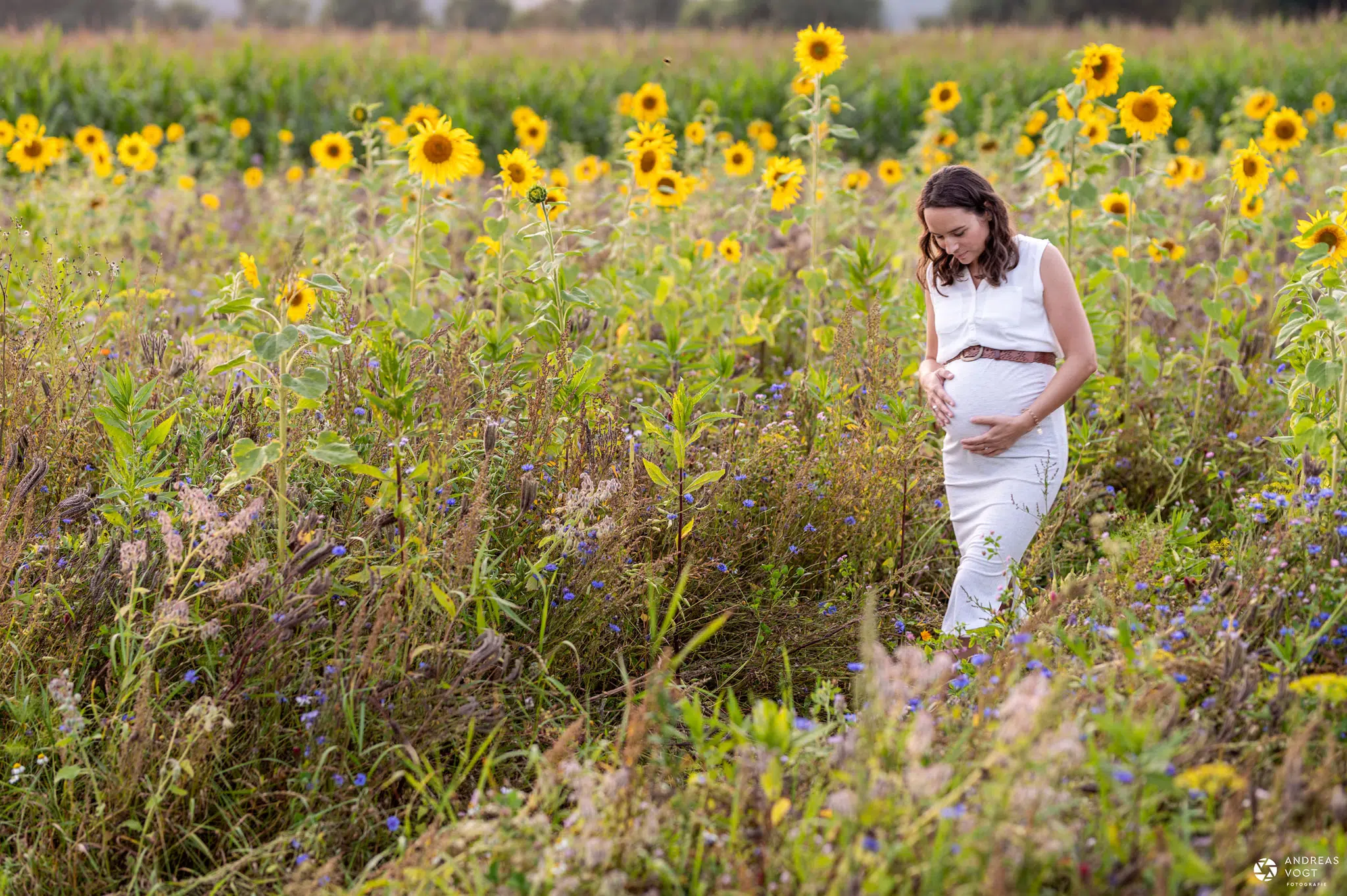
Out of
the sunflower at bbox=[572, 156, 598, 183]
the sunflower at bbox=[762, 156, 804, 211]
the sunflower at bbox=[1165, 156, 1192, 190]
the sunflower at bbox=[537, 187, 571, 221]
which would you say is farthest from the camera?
the sunflower at bbox=[572, 156, 598, 183]

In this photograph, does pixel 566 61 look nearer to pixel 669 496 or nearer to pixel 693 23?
pixel 669 496

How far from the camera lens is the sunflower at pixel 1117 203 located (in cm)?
422

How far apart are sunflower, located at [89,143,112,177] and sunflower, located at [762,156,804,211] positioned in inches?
153

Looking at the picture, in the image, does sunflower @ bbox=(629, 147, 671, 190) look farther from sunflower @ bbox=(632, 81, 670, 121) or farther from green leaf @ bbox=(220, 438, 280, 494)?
green leaf @ bbox=(220, 438, 280, 494)

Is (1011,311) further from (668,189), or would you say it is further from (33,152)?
(33,152)

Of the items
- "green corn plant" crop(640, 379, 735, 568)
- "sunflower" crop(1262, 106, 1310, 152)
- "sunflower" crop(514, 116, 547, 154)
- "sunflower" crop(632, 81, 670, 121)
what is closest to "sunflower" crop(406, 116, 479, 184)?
"green corn plant" crop(640, 379, 735, 568)

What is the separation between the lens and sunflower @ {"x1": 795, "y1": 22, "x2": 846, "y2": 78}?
13.5 ft

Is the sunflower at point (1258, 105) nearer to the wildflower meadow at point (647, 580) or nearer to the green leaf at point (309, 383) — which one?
the wildflower meadow at point (647, 580)

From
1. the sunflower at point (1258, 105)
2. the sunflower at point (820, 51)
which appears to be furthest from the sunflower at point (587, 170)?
the sunflower at point (1258, 105)

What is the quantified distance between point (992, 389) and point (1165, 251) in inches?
71.6

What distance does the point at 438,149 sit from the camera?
11.2 feet

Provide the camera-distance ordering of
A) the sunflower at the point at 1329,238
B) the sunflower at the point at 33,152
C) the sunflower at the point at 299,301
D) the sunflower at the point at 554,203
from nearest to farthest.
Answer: the sunflower at the point at 299,301 → the sunflower at the point at 1329,238 → the sunflower at the point at 554,203 → the sunflower at the point at 33,152

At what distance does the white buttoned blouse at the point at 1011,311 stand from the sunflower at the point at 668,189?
1.57 metres

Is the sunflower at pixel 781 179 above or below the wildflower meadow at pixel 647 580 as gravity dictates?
above
